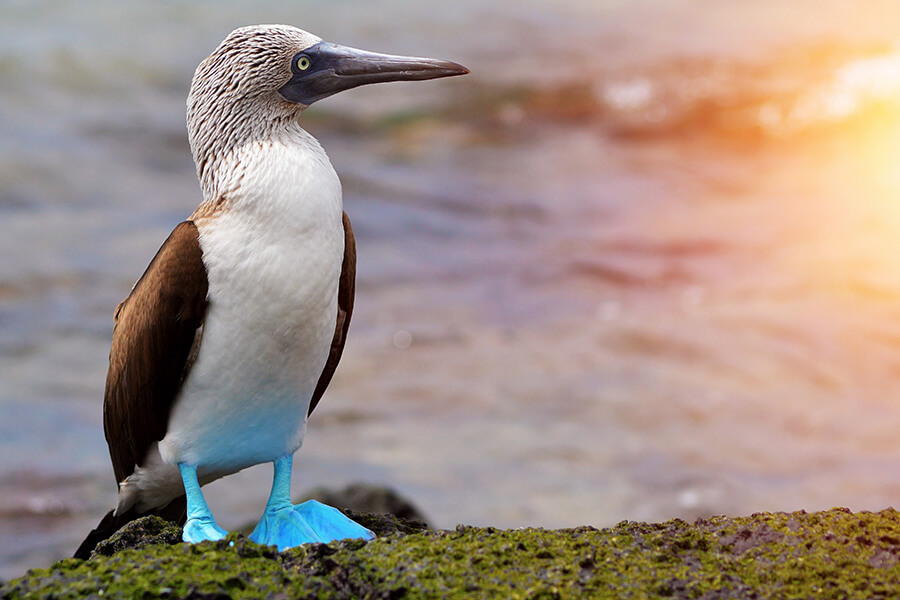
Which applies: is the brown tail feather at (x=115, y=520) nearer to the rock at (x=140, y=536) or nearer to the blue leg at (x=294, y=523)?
the rock at (x=140, y=536)

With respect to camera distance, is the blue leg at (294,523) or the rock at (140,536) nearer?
the rock at (140,536)

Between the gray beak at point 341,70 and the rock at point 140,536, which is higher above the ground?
the gray beak at point 341,70

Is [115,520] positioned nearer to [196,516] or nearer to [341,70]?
[196,516]

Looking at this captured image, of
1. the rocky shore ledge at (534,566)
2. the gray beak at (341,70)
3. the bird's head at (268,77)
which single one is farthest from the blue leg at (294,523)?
the gray beak at (341,70)

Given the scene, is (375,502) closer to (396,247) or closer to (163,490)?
(163,490)

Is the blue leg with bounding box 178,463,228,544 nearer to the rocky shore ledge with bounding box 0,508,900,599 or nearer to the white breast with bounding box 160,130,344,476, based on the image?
the white breast with bounding box 160,130,344,476

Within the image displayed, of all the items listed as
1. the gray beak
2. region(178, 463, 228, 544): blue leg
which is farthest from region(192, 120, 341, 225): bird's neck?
region(178, 463, 228, 544): blue leg

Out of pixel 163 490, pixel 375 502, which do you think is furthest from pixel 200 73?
pixel 375 502

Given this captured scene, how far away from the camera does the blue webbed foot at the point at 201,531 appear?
163 inches

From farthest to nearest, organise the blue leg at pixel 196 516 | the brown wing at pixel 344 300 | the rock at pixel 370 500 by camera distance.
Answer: the rock at pixel 370 500, the brown wing at pixel 344 300, the blue leg at pixel 196 516

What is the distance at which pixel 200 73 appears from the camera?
14.9ft

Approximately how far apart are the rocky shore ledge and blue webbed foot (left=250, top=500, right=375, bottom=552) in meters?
0.73

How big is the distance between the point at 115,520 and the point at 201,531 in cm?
86

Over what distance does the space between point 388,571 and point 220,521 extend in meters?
7.47
